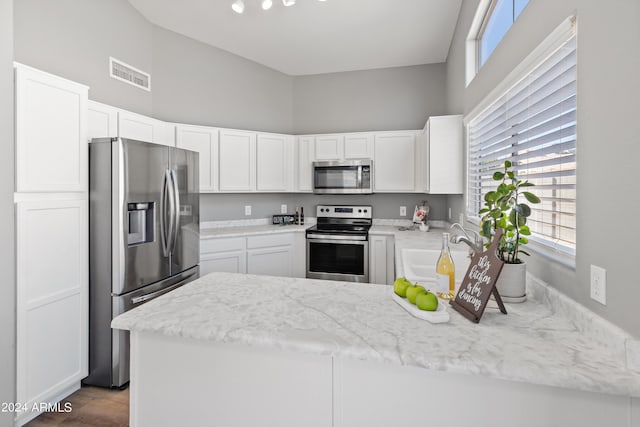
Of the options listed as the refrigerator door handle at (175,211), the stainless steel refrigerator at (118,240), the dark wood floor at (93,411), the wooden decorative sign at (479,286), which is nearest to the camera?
the wooden decorative sign at (479,286)

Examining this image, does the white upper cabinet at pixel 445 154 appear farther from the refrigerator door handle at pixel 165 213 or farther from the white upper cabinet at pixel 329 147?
the refrigerator door handle at pixel 165 213

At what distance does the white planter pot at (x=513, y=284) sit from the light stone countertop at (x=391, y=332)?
38mm

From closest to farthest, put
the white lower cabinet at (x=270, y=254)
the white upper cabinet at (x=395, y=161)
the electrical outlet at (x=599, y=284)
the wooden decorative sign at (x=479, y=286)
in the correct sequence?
1. the electrical outlet at (x=599, y=284)
2. the wooden decorative sign at (x=479, y=286)
3. the white lower cabinet at (x=270, y=254)
4. the white upper cabinet at (x=395, y=161)

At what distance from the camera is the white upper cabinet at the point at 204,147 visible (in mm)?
3521

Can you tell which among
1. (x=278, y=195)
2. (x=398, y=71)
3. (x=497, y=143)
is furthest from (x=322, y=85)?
(x=497, y=143)

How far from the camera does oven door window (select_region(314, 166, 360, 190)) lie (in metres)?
4.00

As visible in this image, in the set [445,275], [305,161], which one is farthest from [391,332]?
[305,161]

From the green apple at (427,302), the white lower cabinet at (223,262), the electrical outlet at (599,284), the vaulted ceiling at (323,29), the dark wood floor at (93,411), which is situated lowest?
the dark wood floor at (93,411)

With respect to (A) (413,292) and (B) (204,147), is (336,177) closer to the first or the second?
(B) (204,147)

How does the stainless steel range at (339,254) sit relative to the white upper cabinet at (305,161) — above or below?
below

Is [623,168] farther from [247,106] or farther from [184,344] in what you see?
[247,106]

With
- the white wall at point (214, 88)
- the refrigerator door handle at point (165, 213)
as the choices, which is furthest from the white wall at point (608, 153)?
the white wall at point (214, 88)

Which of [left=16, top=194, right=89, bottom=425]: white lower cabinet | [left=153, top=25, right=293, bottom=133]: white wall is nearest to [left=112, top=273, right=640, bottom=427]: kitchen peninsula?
[left=16, top=194, right=89, bottom=425]: white lower cabinet

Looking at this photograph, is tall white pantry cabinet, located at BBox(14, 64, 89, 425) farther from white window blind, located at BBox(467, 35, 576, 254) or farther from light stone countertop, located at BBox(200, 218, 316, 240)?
white window blind, located at BBox(467, 35, 576, 254)
